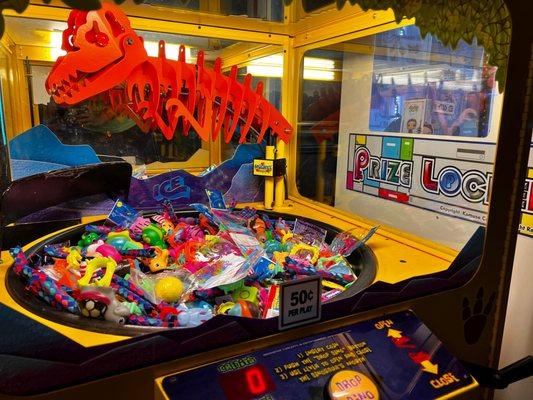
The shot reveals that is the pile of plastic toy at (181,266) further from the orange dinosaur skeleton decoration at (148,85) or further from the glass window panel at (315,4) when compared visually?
the glass window panel at (315,4)

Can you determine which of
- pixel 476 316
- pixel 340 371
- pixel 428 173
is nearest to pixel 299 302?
pixel 340 371

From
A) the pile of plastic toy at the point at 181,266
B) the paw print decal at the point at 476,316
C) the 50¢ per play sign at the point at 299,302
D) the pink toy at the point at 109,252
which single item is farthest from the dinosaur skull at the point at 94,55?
the paw print decal at the point at 476,316

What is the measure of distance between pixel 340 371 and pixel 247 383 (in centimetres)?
16

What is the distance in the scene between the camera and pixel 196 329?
2.32 ft

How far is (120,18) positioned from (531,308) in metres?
1.55

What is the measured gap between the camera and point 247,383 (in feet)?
2.23

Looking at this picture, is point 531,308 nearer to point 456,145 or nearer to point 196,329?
point 456,145

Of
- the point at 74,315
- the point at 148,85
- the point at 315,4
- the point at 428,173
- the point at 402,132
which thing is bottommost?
the point at 74,315

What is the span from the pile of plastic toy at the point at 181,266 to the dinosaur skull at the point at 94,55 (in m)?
0.43

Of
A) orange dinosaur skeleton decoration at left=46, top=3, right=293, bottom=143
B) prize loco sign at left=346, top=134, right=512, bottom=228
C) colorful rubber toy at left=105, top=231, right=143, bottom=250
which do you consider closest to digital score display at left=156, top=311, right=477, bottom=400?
prize loco sign at left=346, top=134, right=512, bottom=228

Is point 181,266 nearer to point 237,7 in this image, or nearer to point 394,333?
point 394,333

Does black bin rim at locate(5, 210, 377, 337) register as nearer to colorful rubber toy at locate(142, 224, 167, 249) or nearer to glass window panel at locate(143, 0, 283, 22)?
colorful rubber toy at locate(142, 224, 167, 249)

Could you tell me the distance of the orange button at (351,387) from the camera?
67cm

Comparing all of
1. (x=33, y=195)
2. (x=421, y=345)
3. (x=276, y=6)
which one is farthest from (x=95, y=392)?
(x=276, y=6)
